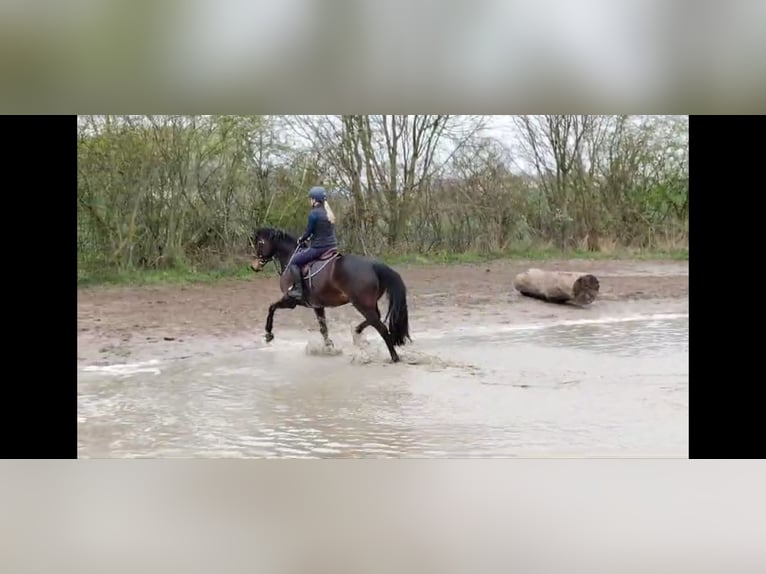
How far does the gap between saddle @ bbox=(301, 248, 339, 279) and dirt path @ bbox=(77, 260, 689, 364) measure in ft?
0.81

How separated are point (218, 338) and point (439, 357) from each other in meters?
1.66

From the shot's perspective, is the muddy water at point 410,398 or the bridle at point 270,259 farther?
the bridle at point 270,259

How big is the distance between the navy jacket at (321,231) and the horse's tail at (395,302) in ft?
1.22

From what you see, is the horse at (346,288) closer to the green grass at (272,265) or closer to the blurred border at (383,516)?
the green grass at (272,265)

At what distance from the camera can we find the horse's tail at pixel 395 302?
237 inches

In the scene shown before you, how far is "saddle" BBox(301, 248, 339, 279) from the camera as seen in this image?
6027 millimetres

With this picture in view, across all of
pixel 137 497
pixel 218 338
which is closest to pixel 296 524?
pixel 137 497

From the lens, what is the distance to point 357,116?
6.08 meters

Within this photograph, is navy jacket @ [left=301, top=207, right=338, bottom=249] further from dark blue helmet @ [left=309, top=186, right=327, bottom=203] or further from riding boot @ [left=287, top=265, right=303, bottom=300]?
riding boot @ [left=287, top=265, right=303, bottom=300]
